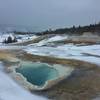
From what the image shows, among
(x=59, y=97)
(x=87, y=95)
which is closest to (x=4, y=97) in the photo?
(x=59, y=97)

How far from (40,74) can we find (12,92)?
446 centimetres

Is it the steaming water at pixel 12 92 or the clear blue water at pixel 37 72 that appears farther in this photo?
the clear blue water at pixel 37 72

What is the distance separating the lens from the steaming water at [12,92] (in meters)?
13.3

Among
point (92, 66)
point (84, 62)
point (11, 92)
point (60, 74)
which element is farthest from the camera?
point (84, 62)

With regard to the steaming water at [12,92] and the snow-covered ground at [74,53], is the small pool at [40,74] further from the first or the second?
the snow-covered ground at [74,53]

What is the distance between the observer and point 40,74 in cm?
1838

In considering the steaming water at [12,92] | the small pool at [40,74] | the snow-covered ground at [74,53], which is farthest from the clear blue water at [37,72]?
the snow-covered ground at [74,53]

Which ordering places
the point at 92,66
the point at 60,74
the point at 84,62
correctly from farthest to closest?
the point at 84,62
the point at 92,66
the point at 60,74

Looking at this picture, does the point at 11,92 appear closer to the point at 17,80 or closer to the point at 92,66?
the point at 17,80

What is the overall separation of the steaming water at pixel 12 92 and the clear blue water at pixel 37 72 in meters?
1.39

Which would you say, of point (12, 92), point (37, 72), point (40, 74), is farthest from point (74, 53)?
point (12, 92)

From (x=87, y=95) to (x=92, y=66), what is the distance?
640 centimetres

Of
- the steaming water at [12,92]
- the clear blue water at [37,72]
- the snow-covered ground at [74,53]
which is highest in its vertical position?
the steaming water at [12,92]

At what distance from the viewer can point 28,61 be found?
73.3 feet
